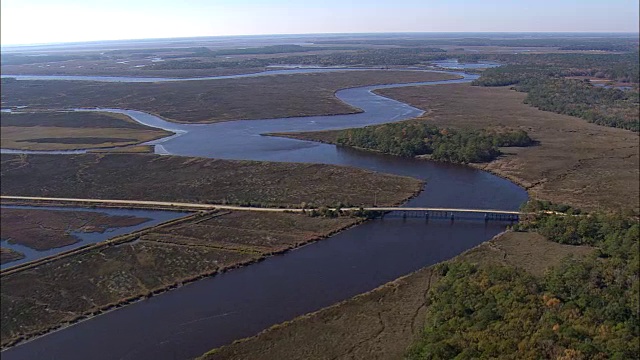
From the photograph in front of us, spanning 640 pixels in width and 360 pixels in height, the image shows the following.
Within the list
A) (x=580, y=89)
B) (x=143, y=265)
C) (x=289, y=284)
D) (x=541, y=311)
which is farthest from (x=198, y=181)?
(x=580, y=89)

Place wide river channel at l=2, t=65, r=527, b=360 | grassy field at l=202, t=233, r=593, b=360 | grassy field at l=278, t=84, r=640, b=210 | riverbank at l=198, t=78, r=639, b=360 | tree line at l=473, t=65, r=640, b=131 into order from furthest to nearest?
tree line at l=473, t=65, r=640, b=131 < grassy field at l=278, t=84, r=640, b=210 < wide river channel at l=2, t=65, r=527, b=360 < riverbank at l=198, t=78, r=639, b=360 < grassy field at l=202, t=233, r=593, b=360

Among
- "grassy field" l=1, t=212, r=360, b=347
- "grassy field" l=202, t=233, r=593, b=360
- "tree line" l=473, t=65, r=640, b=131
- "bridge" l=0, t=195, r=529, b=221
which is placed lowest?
"grassy field" l=202, t=233, r=593, b=360

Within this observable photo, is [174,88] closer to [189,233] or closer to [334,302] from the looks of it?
[189,233]

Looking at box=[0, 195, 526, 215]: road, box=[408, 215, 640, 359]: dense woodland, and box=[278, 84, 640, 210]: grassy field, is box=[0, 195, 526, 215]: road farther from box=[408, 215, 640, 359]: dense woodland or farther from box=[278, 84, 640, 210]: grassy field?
box=[408, 215, 640, 359]: dense woodland

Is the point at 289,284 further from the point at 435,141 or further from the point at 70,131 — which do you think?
the point at 70,131

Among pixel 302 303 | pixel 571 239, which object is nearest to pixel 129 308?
pixel 302 303

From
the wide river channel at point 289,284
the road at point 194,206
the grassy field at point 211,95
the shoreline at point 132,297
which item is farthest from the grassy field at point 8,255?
the grassy field at point 211,95

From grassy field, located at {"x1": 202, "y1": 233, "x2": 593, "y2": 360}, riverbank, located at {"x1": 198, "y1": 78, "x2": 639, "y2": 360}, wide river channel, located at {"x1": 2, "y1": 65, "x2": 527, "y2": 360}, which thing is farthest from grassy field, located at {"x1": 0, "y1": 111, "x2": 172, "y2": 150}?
grassy field, located at {"x1": 202, "y1": 233, "x2": 593, "y2": 360}

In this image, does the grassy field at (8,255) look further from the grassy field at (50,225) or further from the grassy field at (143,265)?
the grassy field at (143,265)
